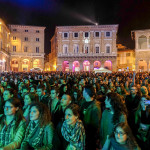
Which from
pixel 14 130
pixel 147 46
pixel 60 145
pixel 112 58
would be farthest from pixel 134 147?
pixel 147 46

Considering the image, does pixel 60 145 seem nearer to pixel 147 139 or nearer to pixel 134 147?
pixel 134 147

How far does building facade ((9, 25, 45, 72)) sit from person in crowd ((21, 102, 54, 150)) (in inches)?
1779

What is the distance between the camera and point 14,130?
283cm

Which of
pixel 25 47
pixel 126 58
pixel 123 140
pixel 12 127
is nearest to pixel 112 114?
pixel 123 140

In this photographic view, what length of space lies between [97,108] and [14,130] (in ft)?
5.66

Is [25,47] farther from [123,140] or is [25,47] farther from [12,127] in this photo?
[123,140]

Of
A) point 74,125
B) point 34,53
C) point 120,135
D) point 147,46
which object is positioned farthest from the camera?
point 34,53

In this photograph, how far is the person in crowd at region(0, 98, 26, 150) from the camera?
276 cm

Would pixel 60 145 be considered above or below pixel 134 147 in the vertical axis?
below

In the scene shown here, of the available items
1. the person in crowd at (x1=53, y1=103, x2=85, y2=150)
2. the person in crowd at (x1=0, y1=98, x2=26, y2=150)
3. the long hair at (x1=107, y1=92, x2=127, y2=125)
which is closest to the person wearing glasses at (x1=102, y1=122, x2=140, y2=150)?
the person in crowd at (x1=53, y1=103, x2=85, y2=150)

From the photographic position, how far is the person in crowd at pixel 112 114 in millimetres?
3119

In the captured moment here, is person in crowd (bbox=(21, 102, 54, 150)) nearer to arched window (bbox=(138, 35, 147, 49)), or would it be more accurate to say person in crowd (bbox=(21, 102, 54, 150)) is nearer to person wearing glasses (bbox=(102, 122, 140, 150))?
person wearing glasses (bbox=(102, 122, 140, 150))

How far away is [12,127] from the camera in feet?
9.32

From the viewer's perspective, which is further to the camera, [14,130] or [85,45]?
[85,45]
